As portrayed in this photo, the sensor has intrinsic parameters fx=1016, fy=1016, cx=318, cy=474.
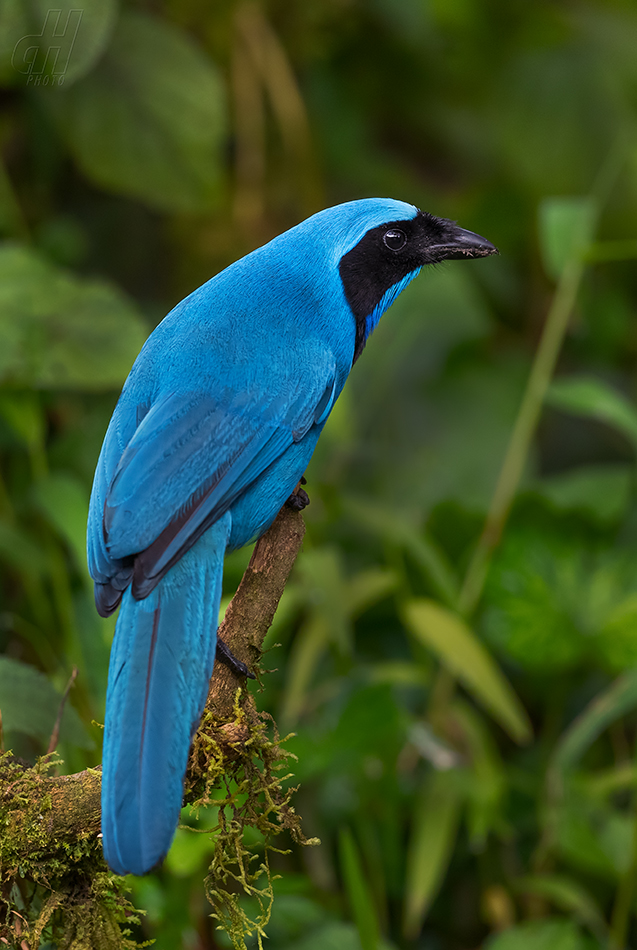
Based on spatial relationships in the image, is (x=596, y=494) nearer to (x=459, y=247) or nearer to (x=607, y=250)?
(x=607, y=250)

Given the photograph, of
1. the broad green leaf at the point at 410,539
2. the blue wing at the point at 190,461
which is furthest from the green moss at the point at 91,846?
the broad green leaf at the point at 410,539

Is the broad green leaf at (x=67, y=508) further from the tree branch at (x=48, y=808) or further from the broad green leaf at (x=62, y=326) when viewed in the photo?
the tree branch at (x=48, y=808)

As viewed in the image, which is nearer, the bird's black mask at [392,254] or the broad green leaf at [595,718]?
the bird's black mask at [392,254]

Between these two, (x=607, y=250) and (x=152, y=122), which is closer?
(x=607, y=250)

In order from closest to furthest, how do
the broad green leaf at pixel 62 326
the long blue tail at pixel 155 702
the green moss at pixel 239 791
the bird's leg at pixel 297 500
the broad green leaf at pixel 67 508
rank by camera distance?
the long blue tail at pixel 155 702 < the green moss at pixel 239 791 < the bird's leg at pixel 297 500 < the broad green leaf at pixel 67 508 < the broad green leaf at pixel 62 326

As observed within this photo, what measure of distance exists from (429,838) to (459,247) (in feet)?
5.96

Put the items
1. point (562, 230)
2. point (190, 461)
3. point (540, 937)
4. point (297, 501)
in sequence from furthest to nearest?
1. point (562, 230)
2. point (540, 937)
3. point (297, 501)
4. point (190, 461)

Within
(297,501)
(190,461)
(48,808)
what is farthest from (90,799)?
(297,501)

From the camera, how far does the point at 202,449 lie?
6.78 feet

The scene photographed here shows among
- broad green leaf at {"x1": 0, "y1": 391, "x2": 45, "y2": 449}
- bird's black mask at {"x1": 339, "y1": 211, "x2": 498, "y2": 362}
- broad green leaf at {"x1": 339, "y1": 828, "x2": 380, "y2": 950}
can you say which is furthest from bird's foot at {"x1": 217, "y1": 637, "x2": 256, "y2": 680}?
broad green leaf at {"x1": 0, "y1": 391, "x2": 45, "y2": 449}

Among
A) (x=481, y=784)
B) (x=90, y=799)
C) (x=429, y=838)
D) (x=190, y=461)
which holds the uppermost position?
(x=190, y=461)

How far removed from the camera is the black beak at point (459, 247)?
2605mm

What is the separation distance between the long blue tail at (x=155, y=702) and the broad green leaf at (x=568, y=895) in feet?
5.99

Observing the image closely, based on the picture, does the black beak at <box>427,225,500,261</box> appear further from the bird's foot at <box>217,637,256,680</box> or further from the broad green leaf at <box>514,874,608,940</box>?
the broad green leaf at <box>514,874,608,940</box>
